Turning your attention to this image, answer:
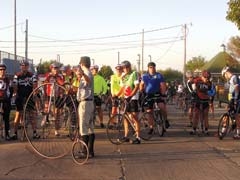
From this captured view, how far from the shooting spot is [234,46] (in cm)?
5772

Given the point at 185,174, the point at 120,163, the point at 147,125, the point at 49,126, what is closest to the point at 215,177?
the point at 185,174

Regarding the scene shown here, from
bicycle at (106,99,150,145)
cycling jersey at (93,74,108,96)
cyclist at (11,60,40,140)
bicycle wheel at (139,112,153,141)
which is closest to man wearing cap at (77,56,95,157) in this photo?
bicycle at (106,99,150,145)

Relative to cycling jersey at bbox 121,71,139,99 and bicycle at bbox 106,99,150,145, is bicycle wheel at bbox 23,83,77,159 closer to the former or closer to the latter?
bicycle at bbox 106,99,150,145

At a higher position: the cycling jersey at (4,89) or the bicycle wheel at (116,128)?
the cycling jersey at (4,89)

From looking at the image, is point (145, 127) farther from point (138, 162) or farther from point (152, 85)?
point (138, 162)

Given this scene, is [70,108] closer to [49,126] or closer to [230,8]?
[49,126]

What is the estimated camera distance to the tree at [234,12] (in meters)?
19.1

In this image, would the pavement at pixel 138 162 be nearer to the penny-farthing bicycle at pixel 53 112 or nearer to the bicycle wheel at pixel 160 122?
the penny-farthing bicycle at pixel 53 112

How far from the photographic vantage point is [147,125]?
44.8 ft

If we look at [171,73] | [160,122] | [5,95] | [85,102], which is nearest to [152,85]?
[160,122]

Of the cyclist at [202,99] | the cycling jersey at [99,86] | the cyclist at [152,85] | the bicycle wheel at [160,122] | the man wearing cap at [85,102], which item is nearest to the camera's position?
the man wearing cap at [85,102]

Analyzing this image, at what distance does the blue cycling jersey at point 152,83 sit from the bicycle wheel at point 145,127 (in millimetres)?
840

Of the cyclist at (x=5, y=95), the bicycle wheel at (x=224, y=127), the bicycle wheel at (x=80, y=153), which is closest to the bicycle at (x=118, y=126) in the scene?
the bicycle wheel at (x=80, y=153)

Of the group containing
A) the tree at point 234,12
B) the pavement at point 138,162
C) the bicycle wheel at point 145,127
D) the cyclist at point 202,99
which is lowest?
the pavement at point 138,162
